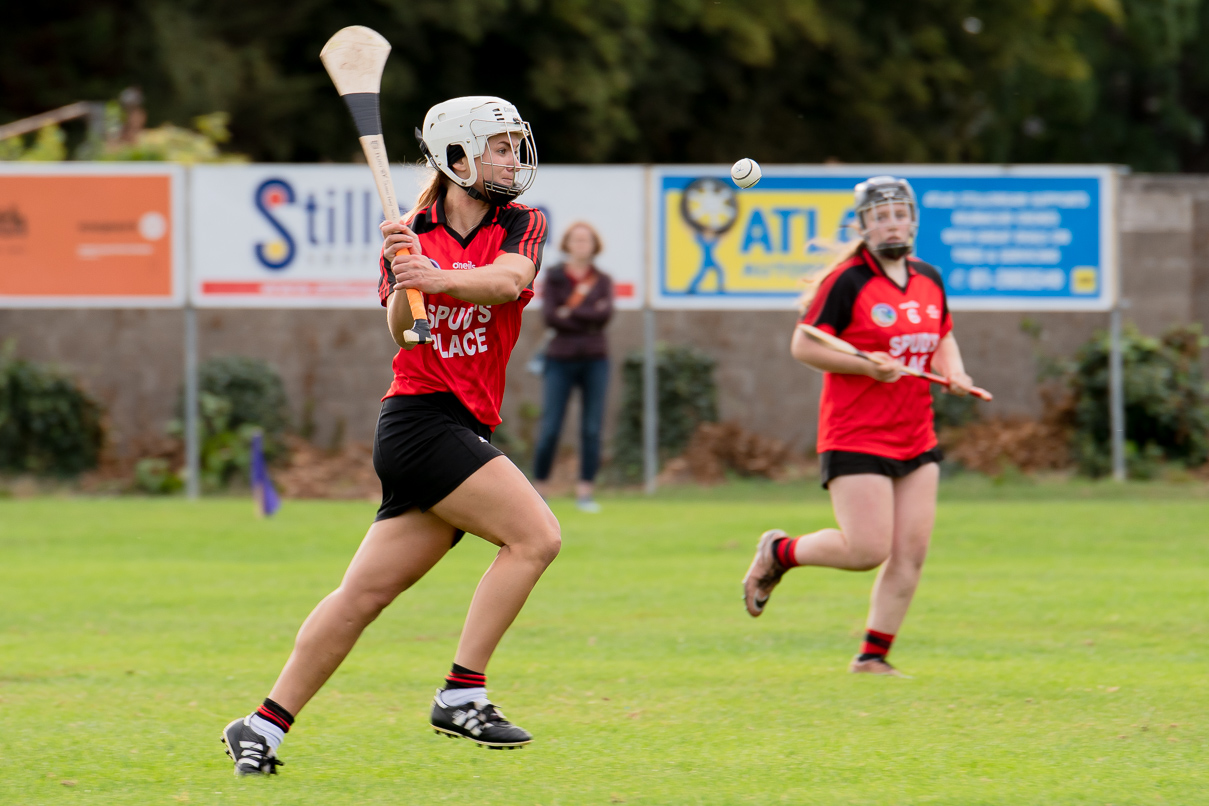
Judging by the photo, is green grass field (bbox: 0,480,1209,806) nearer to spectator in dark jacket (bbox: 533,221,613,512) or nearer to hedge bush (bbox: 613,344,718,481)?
spectator in dark jacket (bbox: 533,221,613,512)

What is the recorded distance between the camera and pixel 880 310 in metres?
6.60

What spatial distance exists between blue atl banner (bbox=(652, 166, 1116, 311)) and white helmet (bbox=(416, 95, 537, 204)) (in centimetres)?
886

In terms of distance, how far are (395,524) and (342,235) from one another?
30.1 feet

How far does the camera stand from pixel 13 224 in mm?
13539

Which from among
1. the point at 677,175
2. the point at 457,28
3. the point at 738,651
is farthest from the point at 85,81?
the point at 738,651

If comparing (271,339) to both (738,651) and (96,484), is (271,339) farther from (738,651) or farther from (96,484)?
(738,651)

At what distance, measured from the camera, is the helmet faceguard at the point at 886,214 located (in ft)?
21.5

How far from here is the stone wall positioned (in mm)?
15609

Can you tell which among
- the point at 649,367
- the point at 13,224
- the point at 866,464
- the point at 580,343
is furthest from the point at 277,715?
the point at 13,224

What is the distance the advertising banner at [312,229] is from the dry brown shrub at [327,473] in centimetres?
167

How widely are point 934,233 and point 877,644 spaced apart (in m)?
7.69

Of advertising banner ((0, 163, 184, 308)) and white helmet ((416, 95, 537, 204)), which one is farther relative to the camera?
advertising banner ((0, 163, 184, 308))

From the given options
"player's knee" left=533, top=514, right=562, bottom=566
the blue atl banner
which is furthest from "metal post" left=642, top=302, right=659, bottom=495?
"player's knee" left=533, top=514, right=562, bottom=566

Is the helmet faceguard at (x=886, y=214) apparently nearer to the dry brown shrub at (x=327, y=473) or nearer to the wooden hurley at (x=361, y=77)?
the wooden hurley at (x=361, y=77)
